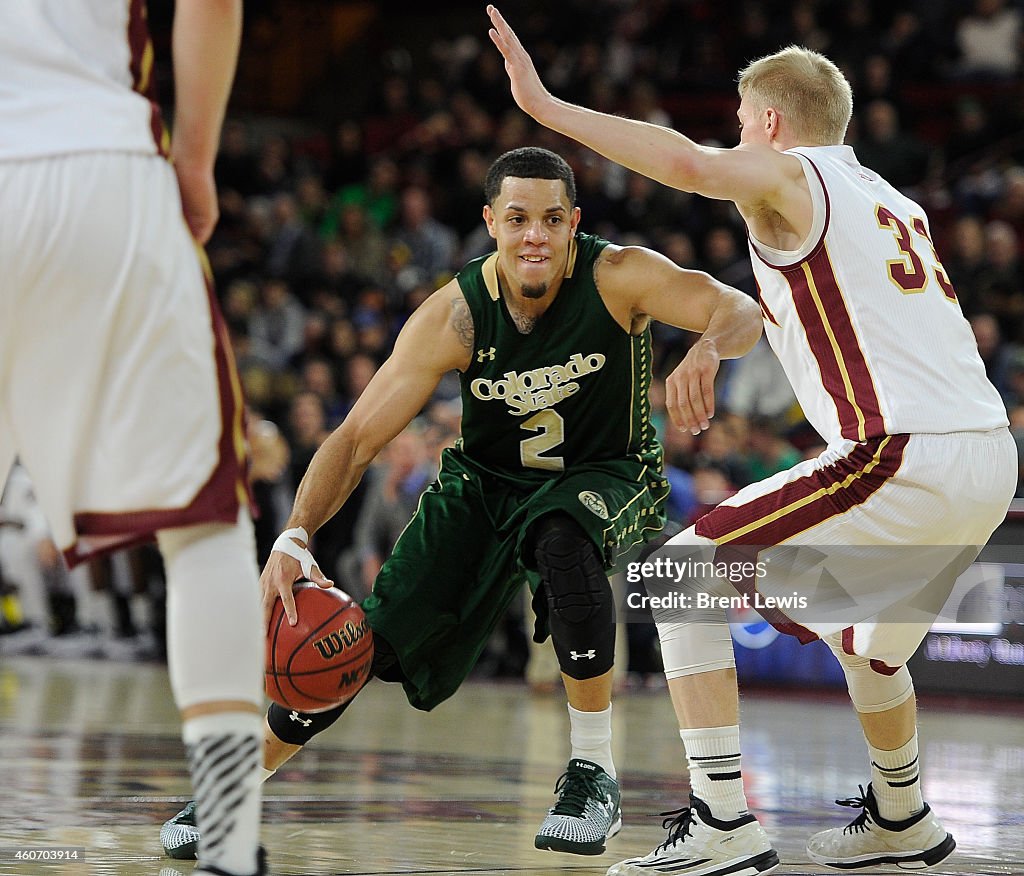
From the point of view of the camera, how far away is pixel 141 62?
2.75 m

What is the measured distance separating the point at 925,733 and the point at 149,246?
6254mm

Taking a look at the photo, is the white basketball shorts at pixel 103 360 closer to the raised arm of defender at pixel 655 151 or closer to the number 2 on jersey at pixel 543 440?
the raised arm of defender at pixel 655 151

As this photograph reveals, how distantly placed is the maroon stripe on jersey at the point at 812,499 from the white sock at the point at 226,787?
173cm

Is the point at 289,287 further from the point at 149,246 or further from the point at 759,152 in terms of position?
the point at 149,246

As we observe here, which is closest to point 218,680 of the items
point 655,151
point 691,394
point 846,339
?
point 691,394

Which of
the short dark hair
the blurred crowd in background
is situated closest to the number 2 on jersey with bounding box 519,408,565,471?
the short dark hair

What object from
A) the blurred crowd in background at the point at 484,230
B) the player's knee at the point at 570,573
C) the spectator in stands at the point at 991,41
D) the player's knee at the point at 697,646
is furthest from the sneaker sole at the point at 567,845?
the spectator in stands at the point at 991,41

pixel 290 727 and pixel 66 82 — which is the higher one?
pixel 66 82

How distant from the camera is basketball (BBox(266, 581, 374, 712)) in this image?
403 cm

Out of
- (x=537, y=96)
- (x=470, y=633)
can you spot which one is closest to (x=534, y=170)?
(x=537, y=96)

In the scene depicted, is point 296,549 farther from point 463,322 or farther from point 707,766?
point 707,766

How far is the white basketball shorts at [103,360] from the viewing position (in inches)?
101

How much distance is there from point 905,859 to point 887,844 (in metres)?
0.07

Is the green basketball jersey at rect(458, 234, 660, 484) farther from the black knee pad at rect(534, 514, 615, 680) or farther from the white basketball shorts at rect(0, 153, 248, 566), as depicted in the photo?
the white basketball shorts at rect(0, 153, 248, 566)
